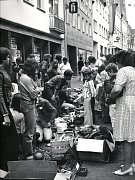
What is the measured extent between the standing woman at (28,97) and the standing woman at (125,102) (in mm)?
1296

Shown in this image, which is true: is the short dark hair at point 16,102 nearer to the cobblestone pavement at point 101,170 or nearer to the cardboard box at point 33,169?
the cobblestone pavement at point 101,170

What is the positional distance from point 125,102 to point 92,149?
3.56 feet

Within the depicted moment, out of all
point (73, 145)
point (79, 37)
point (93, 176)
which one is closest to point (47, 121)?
point (73, 145)

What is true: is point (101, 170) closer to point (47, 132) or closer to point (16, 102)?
point (16, 102)

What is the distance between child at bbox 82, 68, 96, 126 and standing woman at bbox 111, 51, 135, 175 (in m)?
2.40

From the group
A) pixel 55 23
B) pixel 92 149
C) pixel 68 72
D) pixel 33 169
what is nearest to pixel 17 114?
pixel 92 149

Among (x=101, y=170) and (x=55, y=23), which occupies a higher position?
(x=55, y=23)

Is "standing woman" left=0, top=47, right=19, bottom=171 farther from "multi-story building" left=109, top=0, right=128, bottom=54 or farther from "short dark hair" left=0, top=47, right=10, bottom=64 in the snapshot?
"multi-story building" left=109, top=0, right=128, bottom=54

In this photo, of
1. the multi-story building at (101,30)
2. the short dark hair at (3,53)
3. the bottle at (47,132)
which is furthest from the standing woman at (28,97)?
the multi-story building at (101,30)

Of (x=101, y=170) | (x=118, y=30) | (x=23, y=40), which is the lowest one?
(x=101, y=170)

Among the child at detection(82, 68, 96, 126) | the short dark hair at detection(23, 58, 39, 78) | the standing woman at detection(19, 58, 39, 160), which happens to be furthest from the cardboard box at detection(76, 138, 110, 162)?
the child at detection(82, 68, 96, 126)

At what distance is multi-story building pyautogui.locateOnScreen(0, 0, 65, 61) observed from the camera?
4707mm

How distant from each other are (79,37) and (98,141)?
Result: 729cm

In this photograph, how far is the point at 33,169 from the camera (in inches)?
140
